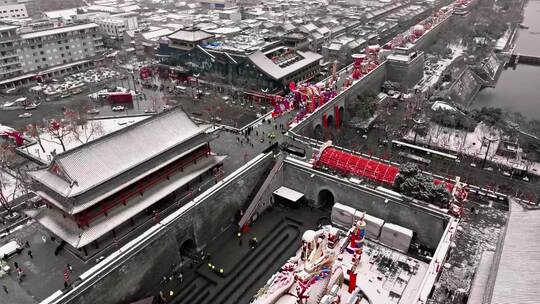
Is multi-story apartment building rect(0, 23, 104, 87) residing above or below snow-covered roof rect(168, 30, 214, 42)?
below

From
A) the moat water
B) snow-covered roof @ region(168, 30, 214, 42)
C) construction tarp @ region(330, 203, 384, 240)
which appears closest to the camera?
construction tarp @ region(330, 203, 384, 240)

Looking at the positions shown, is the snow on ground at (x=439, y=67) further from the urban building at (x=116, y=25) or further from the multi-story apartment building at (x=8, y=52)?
the multi-story apartment building at (x=8, y=52)

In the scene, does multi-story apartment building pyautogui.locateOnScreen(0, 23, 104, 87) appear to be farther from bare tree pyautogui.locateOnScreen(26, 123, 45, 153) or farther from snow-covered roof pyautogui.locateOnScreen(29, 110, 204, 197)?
snow-covered roof pyautogui.locateOnScreen(29, 110, 204, 197)

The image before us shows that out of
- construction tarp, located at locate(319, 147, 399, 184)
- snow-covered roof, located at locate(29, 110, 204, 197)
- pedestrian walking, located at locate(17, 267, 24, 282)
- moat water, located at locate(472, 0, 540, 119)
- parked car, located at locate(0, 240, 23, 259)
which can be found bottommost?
moat water, located at locate(472, 0, 540, 119)

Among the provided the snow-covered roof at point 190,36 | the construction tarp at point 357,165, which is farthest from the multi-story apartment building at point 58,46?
the construction tarp at point 357,165

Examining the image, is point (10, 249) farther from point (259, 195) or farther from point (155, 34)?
point (155, 34)

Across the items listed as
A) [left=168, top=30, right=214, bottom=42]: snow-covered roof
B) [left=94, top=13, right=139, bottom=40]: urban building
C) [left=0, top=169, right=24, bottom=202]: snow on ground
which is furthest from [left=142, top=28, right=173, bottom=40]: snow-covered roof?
[left=0, top=169, right=24, bottom=202]: snow on ground
